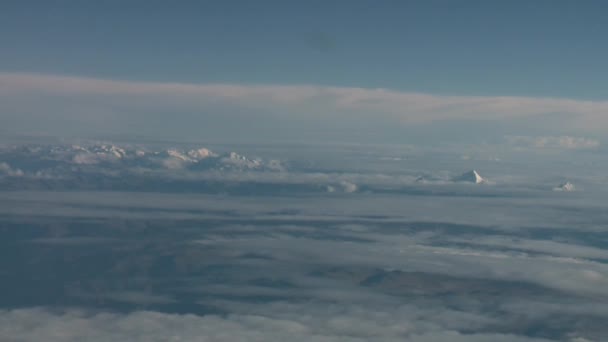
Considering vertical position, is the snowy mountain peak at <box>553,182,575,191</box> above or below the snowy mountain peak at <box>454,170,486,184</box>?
below

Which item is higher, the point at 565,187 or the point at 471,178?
the point at 471,178

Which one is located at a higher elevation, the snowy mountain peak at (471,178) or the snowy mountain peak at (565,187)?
the snowy mountain peak at (471,178)

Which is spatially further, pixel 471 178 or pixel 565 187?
pixel 471 178

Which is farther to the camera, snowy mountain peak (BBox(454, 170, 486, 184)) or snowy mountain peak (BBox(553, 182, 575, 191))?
snowy mountain peak (BBox(454, 170, 486, 184))

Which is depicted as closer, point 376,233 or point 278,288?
point 278,288

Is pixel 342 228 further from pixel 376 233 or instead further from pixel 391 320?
pixel 391 320

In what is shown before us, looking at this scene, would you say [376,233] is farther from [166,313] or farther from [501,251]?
[166,313]

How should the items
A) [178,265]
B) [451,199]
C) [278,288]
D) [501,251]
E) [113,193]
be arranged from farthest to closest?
[113,193] → [451,199] → [501,251] → [178,265] → [278,288]

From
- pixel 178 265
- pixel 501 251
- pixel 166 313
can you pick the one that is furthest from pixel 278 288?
pixel 501 251

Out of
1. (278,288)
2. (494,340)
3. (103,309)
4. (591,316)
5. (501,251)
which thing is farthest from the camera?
(501,251)

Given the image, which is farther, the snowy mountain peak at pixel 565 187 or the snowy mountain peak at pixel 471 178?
the snowy mountain peak at pixel 471 178
